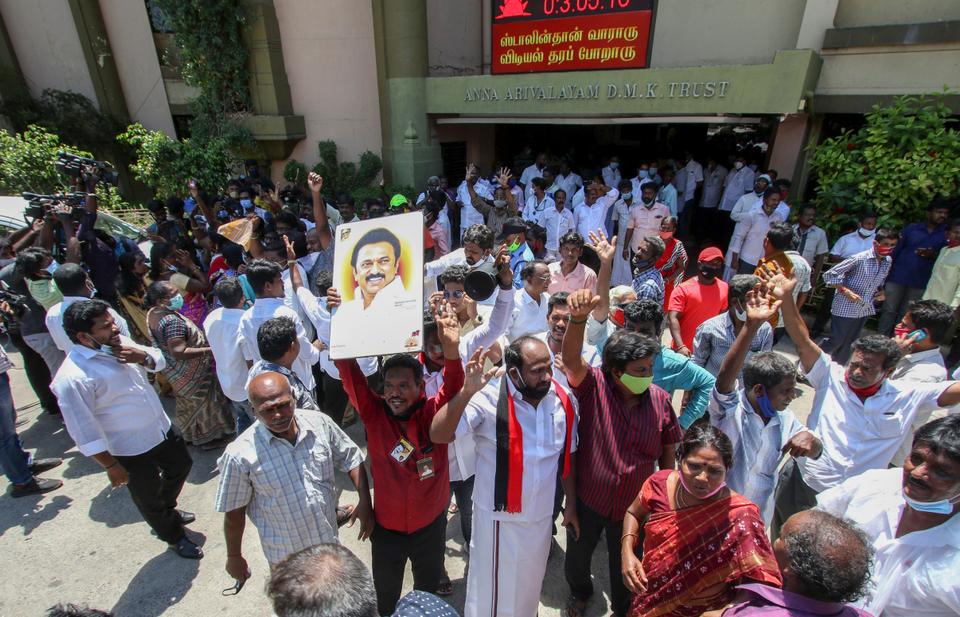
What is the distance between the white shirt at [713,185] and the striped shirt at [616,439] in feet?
27.8

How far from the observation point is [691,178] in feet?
31.5

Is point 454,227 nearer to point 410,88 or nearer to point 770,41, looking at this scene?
point 410,88

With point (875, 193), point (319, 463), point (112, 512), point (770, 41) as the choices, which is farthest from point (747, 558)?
point (770, 41)

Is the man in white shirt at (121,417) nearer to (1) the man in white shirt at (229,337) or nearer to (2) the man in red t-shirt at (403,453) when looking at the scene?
(1) the man in white shirt at (229,337)

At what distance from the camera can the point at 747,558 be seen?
187 cm

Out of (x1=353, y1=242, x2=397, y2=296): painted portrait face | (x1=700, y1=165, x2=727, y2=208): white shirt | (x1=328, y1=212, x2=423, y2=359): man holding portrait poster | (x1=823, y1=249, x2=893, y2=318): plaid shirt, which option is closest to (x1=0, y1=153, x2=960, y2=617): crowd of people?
(x1=328, y1=212, x2=423, y2=359): man holding portrait poster

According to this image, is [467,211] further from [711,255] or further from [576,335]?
[576,335]

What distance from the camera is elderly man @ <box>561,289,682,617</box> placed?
7.98 feet

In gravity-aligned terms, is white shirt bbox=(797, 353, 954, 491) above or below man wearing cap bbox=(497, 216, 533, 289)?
below

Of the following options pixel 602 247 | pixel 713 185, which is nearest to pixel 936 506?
pixel 602 247

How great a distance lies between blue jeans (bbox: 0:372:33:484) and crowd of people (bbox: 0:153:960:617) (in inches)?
0.5

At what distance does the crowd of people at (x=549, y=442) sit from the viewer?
1.86 m

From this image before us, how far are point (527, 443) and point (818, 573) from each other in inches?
46.8

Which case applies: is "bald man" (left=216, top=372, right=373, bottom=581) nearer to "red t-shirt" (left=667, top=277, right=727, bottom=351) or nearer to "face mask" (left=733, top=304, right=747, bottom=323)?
"face mask" (left=733, top=304, right=747, bottom=323)
